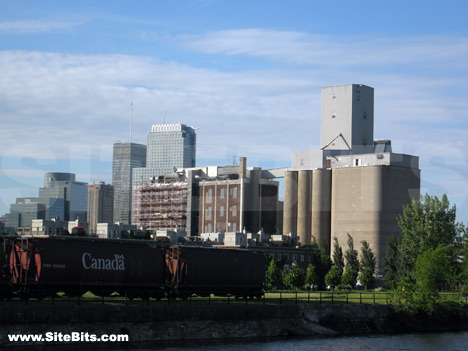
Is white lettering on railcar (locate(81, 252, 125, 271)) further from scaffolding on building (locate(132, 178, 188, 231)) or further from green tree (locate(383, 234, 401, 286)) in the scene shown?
scaffolding on building (locate(132, 178, 188, 231))

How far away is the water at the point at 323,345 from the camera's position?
5322cm

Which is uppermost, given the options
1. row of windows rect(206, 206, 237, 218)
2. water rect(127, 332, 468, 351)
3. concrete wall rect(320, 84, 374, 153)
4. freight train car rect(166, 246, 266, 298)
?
concrete wall rect(320, 84, 374, 153)

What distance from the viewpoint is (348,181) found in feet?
531

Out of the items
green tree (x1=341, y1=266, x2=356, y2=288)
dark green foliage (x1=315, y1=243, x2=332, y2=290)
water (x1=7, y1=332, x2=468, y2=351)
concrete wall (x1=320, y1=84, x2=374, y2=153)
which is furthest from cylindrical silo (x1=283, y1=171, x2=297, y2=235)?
water (x1=7, y1=332, x2=468, y2=351)

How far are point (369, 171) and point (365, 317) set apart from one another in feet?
296

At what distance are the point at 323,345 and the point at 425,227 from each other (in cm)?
5972

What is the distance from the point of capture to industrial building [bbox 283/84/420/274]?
156875mm

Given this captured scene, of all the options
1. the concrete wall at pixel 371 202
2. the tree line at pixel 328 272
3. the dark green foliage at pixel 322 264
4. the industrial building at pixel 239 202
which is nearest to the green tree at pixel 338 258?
the tree line at pixel 328 272

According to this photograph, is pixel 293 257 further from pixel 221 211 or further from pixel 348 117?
pixel 221 211

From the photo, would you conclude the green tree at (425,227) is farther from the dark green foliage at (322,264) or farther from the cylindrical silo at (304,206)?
the cylindrical silo at (304,206)

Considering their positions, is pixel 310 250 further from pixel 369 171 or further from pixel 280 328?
pixel 280 328

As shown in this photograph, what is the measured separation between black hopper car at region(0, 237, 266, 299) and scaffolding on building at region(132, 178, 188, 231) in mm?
118597

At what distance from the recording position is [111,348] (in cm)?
5250

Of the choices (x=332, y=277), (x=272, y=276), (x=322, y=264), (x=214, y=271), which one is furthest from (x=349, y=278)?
(x=214, y=271)
